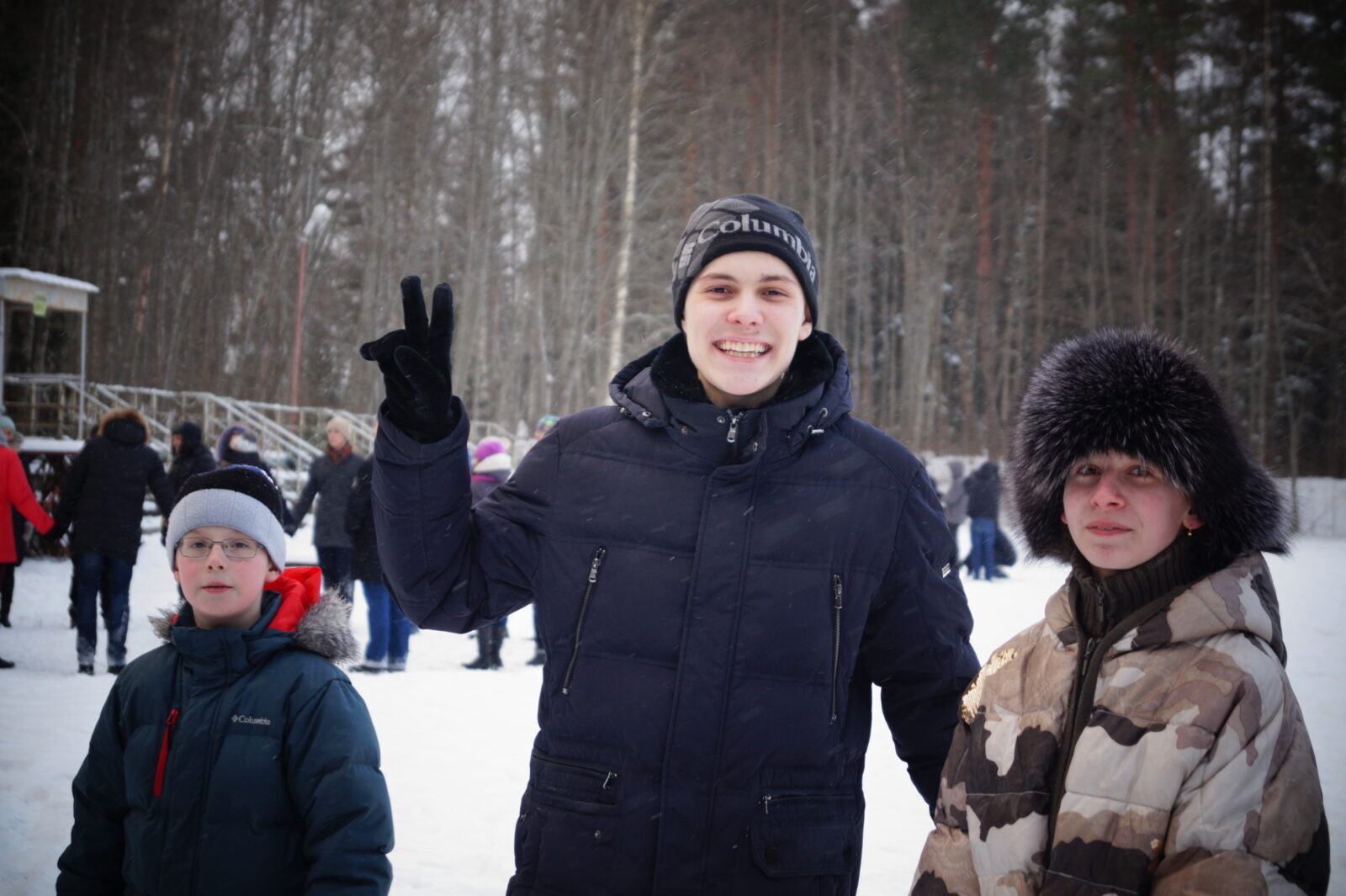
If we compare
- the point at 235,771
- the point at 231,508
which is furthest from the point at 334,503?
the point at 235,771

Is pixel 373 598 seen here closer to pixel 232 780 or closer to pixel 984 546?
pixel 232 780

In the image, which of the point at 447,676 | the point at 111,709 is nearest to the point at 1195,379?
the point at 111,709

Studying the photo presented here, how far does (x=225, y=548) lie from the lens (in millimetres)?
2162

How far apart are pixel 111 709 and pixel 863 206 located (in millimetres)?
25941

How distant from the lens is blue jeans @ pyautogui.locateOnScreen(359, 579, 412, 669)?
6.86m

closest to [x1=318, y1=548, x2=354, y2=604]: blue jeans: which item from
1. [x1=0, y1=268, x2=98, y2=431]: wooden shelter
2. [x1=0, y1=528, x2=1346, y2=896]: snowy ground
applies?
[x1=0, y1=528, x2=1346, y2=896]: snowy ground

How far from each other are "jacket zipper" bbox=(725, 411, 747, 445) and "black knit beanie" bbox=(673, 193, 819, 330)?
0.24m

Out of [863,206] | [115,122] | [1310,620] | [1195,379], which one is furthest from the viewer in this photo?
[863,206]

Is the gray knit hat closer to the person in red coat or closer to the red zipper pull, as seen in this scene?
the red zipper pull

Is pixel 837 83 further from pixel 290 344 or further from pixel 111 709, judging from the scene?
pixel 111 709

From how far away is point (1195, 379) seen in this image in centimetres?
178

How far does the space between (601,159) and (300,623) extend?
60.0 ft

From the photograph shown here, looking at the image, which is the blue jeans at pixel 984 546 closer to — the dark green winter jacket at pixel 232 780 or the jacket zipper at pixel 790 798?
the jacket zipper at pixel 790 798

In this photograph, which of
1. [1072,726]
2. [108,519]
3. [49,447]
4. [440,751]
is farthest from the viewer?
[49,447]
